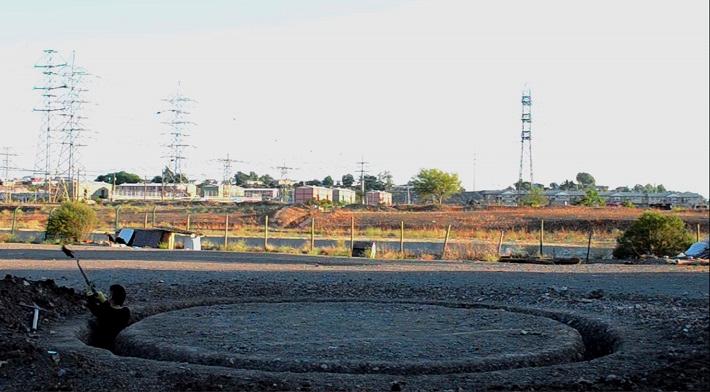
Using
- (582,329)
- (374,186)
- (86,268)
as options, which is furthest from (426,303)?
(374,186)

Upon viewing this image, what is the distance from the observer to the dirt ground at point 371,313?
6.46 m

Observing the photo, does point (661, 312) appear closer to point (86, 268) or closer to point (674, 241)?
point (86, 268)

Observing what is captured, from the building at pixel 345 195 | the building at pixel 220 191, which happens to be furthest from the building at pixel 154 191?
the building at pixel 345 195

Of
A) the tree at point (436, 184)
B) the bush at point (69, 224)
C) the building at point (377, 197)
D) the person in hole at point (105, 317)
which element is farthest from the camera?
the building at point (377, 197)

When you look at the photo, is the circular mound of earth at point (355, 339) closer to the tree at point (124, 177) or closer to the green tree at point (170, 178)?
the green tree at point (170, 178)

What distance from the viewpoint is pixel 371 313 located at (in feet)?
37.0

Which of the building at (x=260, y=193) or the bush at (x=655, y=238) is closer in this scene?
the bush at (x=655, y=238)

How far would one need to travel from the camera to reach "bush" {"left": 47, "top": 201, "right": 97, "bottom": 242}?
3562cm

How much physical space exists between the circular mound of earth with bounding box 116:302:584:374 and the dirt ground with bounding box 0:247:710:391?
0.12 meters

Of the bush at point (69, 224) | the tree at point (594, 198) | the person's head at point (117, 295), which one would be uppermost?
the tree at point (594, 198)

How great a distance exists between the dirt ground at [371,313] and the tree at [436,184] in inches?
3670

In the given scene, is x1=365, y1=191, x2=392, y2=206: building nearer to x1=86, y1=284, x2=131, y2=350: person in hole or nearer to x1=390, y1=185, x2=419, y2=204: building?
x1=390, y1=185, x2=419, y2=204: building

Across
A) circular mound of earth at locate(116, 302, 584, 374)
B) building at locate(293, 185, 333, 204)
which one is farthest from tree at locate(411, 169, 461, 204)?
circular mound of earth at locate(116, 302, 584, 374)

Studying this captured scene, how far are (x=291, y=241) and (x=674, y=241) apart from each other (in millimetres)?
22699
